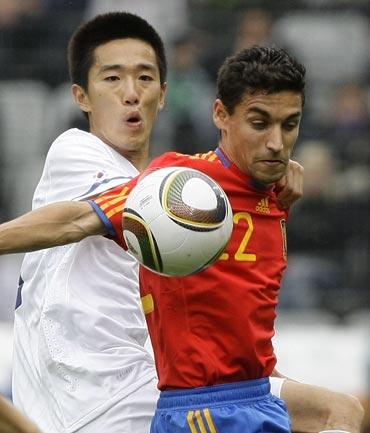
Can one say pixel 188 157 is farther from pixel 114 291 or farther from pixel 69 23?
pixel 69 23

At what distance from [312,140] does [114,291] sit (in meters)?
7.89

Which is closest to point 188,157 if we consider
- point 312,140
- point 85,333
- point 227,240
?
point 227,240

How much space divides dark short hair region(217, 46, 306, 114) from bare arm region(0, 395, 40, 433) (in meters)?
1.60

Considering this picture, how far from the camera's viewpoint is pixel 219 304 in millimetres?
5445

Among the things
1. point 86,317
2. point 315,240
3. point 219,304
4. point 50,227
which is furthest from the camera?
point 315,240

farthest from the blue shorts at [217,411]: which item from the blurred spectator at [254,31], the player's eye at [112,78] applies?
the blurred spectator at [254,31]

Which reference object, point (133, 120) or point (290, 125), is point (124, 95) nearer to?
point (133, 120)

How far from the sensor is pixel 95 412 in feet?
19.3

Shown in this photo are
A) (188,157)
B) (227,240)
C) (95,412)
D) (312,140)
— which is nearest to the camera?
(227,240)

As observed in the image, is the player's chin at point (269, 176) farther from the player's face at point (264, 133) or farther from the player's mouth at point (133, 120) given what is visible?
the player's mouth at point (133, 120)

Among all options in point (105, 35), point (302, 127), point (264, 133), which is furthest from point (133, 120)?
point (302, 127)

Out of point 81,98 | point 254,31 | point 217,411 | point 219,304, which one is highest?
point 254,31

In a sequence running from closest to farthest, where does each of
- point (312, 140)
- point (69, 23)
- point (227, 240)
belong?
point (227, 240) → point (312, 140) → point (69, 23)

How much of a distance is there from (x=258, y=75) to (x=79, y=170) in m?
0.89
